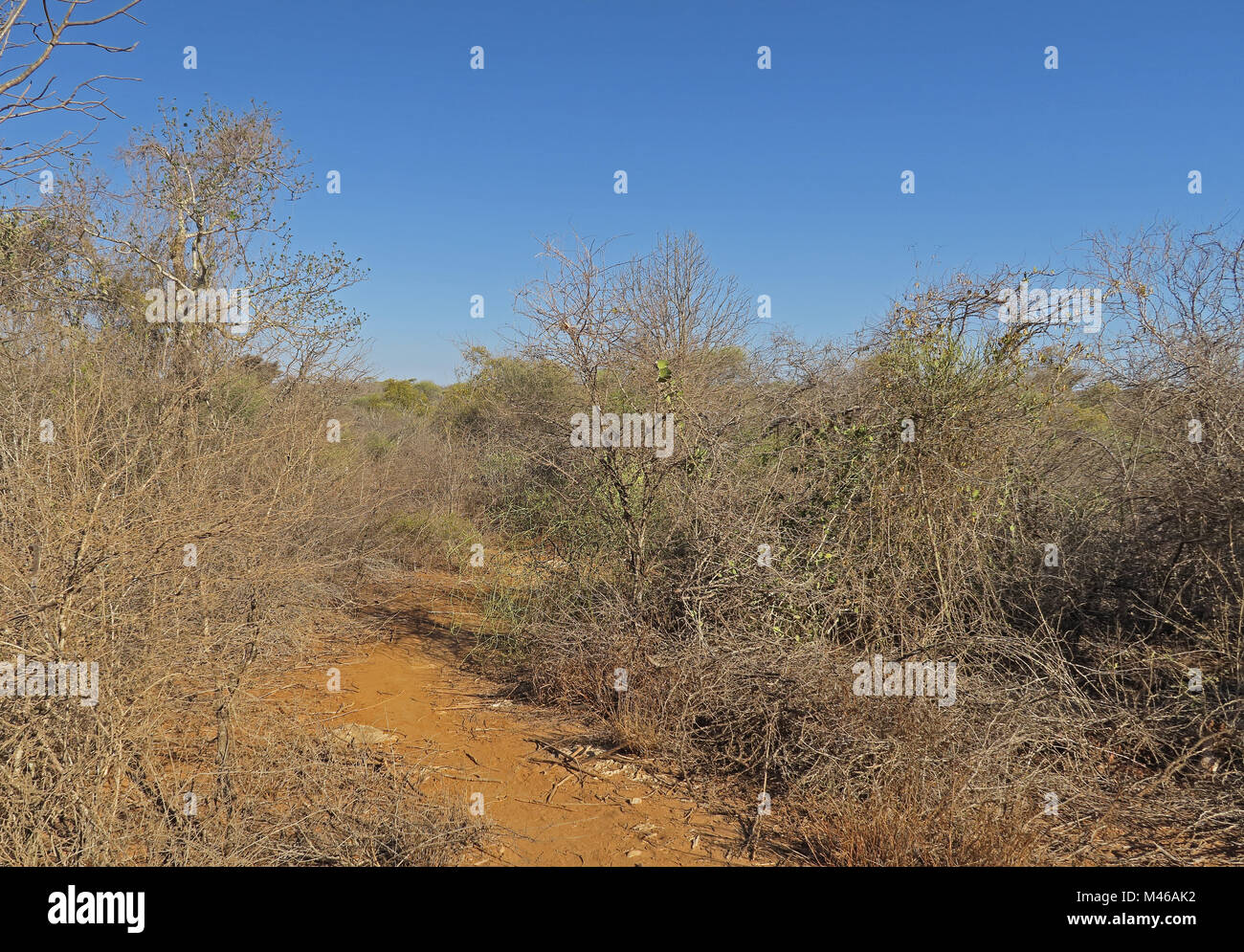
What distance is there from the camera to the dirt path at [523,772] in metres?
3.63

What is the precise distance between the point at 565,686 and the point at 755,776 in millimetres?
1760

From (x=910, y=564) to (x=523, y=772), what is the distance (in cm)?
293

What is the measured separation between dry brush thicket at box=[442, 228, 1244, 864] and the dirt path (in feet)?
1.06

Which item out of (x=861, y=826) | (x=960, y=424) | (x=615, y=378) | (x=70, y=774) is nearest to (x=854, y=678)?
(x=861, y=826)

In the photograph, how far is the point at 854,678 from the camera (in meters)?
4.20

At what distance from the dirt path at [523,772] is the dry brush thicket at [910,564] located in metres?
0.32

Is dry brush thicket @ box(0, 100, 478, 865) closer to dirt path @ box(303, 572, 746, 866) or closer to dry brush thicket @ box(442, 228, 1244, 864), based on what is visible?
dirt path @ box(303, 572, 746, 866)

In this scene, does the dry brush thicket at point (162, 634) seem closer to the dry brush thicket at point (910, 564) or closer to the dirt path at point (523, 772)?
the dirt path at point (523, 772)

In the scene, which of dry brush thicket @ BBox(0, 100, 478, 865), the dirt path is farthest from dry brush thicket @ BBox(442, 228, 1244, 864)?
dry brush thicket @ BBox(0, 100, 478, 865)

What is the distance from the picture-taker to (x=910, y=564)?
16.9 ft

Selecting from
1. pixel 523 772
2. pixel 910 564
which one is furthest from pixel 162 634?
pixel 910 564

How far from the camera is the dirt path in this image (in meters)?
3.63

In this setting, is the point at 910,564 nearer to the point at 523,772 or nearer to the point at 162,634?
the point at 523,772
